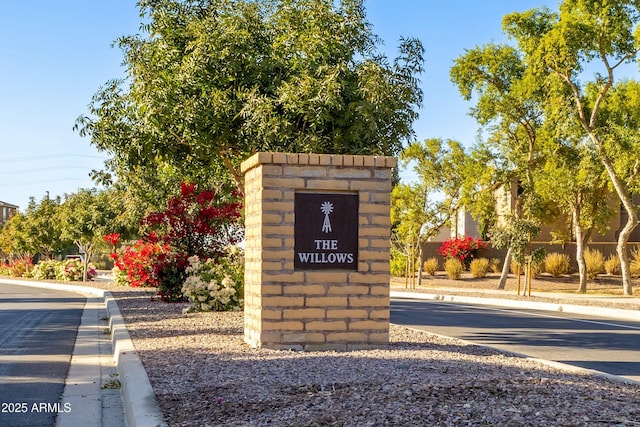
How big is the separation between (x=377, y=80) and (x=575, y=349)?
5.23 metres

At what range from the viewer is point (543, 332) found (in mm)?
15125

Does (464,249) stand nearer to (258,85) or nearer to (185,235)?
(185,235)

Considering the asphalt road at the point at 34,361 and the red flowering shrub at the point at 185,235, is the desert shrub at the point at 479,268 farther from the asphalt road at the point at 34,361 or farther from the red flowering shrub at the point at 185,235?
the asphalt road at the point at 34,361

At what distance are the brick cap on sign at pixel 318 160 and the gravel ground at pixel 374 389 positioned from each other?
89.0 inches

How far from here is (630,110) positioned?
26.9 m

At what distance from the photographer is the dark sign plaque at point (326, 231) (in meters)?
9.77

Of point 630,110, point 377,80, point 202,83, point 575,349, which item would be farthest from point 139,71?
point 630,110

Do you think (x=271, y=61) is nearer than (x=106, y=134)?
Yes

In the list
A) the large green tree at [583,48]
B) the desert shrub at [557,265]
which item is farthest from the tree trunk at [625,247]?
the desert shrub at [557,265]

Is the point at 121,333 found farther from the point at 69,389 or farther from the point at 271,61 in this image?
the point at 271,61

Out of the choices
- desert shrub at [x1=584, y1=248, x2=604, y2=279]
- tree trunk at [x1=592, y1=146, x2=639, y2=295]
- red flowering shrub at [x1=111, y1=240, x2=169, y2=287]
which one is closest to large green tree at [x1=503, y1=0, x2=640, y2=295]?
tree trunk at [x1=592, y1=146, x2=639, y2=295]

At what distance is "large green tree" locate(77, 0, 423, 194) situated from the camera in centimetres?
1312

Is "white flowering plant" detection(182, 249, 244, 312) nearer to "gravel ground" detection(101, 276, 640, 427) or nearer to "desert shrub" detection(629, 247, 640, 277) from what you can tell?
"gravel ground" detection(101, 276, 640, 427)

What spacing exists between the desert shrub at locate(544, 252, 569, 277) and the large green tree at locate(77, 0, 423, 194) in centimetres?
2407
